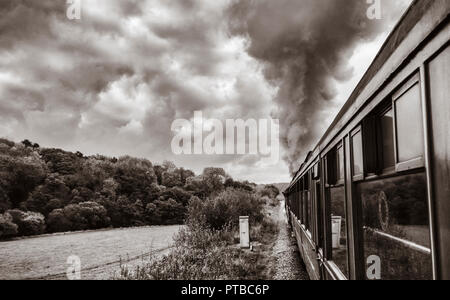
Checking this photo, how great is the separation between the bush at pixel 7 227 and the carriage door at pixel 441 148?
1898 cm

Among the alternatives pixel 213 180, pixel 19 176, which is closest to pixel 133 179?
pixel 213 180

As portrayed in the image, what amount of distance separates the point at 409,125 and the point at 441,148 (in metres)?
0.32

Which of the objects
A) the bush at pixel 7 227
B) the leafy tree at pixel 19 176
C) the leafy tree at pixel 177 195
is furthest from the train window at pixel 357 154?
the leafy tree at pixel 177 195

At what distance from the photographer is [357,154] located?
2.23m

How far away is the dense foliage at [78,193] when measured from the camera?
18453 millimetres

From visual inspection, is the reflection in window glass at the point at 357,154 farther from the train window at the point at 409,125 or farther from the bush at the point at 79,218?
the bush at the point at 79,218

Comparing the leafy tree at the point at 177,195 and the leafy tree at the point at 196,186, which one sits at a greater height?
the leafy tree at the point at 196,186

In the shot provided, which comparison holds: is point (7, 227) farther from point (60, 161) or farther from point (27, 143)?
point (27, 143)

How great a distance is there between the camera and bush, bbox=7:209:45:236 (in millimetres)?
16888

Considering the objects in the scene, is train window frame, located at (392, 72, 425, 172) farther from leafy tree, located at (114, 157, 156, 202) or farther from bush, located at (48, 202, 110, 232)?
leafy tree, located at (114, 157, 156, 202)
